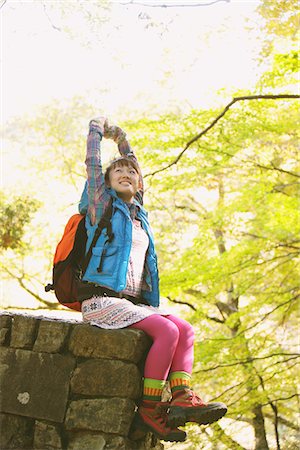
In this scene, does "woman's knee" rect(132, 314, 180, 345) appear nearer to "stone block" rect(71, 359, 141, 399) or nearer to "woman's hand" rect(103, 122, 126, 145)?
"stone block" rect(71, 359, 141, 399)

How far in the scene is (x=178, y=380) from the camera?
2.69 metres

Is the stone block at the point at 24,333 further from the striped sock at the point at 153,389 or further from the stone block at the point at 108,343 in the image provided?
the striped sock at the point at 153,389

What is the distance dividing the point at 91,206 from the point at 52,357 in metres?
0.85

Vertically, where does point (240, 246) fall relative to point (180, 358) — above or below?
above

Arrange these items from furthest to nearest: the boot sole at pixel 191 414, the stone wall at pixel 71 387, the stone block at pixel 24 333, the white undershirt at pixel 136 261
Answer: the white undershirt at pixel 136 261
the stone block at pixel 24 333
the stone wall at pixel 71 387
the boot sole at pixel 191 414

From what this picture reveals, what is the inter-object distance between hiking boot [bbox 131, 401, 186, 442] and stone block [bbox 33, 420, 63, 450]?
1.22 ft

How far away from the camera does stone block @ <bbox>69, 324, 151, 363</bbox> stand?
268 centimetres

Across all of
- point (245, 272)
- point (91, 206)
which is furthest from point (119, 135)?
point (245, 272)

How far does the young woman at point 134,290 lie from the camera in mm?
2594

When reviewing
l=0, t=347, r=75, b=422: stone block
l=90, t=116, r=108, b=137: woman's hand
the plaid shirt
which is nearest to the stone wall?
l=0, t=347, r=75, b=422: stone block

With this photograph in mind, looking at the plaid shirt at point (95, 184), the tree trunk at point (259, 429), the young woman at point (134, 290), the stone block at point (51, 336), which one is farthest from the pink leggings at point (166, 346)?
the tree trunk at point (259, 429)

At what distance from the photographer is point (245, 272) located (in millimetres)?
7324

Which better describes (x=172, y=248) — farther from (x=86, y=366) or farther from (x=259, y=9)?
(x=86, y=366)

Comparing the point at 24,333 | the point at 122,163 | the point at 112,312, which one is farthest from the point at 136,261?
the point at 24,333
